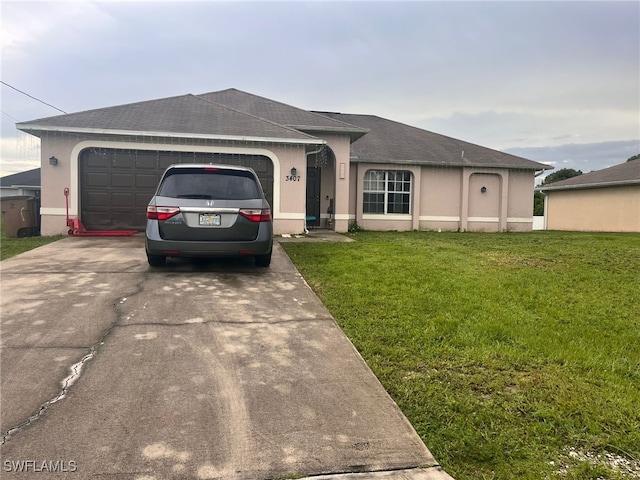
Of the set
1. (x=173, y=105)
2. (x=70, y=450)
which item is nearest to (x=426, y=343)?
(x=70, y=450)

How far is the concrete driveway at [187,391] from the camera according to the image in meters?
2.43

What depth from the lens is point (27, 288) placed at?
18.8ft

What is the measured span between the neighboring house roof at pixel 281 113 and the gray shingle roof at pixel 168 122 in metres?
1.84

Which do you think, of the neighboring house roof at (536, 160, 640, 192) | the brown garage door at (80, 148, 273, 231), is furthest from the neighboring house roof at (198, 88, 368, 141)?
the neighboring house roof at (536, 160, 640, 192)

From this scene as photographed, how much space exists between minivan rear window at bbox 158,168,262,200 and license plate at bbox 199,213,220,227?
26 cm

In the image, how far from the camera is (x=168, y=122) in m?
11.8

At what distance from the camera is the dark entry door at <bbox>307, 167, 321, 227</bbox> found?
637 inches

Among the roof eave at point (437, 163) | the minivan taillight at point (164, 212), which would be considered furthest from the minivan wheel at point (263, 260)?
the roof eave at point (437, 163)

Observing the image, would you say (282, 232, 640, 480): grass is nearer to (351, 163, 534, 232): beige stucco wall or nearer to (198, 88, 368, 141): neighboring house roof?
(198, 88, 368, 141): neighboring house roof

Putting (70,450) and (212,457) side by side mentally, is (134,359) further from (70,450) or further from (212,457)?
(212,457)

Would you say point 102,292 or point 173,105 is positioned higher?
point 173,105

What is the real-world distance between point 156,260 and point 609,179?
22684mm

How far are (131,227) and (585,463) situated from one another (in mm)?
11221

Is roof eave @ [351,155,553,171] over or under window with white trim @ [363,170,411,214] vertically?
over
